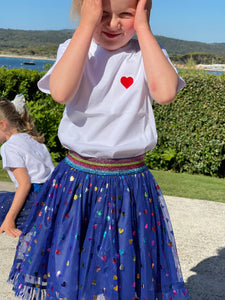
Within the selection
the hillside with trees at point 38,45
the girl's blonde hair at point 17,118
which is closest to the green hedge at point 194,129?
the girl's blonde hair at point 17,118

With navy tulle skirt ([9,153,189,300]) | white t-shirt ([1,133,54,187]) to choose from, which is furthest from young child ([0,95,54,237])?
navy tulle skirt ([9,153,189,300])

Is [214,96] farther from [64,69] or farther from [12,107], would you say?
[64,69]

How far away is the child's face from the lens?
5.62ft

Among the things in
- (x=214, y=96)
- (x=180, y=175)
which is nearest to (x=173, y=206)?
(x=180, y=175)

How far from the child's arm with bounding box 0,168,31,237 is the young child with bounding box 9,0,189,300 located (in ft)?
4.32

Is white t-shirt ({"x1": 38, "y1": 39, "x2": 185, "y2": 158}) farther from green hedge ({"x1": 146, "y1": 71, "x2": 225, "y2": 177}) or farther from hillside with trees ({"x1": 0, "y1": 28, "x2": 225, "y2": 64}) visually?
hillside with trees ({"x1": 0, "y1": 28, "x2": 225, "y2": 64})

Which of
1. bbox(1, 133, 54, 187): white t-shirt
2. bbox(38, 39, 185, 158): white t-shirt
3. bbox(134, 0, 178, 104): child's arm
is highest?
bbox(134, 0, 178, 104): child's arm

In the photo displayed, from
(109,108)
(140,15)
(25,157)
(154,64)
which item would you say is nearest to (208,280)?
(25,157)

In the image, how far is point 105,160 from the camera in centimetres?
183

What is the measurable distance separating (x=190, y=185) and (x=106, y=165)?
500 centimetres

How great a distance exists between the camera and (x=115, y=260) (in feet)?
5.78

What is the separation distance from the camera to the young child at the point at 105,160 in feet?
5.63

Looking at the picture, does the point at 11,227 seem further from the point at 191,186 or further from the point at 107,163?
the point at 191,186

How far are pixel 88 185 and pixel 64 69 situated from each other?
48cm
